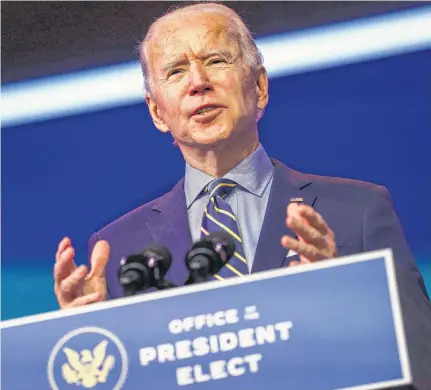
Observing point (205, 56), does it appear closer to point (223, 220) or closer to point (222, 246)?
point (223, 220)

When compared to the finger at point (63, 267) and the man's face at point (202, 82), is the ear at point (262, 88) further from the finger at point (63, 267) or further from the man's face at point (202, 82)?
the finger at point (63, 267)

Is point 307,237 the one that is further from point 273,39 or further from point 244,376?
point 273,39

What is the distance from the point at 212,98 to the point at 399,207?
691mm

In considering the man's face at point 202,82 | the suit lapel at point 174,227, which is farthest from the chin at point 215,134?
the suit lapel at point 174,227

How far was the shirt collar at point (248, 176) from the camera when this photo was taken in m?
3.66

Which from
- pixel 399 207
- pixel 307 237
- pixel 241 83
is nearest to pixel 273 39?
pixel 241 83

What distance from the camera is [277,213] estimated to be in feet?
11.8

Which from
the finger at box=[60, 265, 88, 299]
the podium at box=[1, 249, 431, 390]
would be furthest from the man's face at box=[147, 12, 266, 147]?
the podium at box=[1, 249, 431, 390]

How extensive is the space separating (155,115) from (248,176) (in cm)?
42

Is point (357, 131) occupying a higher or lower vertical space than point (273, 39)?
lower

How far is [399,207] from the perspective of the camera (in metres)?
3.65

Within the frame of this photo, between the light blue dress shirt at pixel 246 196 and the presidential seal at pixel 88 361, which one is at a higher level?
the light blue dress shirt at pixel 246 196

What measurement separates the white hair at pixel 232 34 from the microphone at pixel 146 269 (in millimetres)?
904

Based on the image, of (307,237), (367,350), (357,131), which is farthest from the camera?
(357,131)
